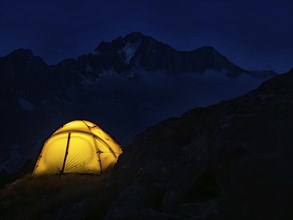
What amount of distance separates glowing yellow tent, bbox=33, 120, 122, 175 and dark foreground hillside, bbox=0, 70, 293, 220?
955 cm

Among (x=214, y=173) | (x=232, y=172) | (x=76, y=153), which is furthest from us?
(x=76, y=153)

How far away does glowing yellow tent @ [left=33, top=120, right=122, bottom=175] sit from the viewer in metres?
25.8

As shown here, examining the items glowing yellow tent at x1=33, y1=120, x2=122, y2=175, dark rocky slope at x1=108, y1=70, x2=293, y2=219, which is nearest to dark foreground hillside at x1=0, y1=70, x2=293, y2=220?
dark rocky slope at x1=108, y1=70, x2=293, y2=219

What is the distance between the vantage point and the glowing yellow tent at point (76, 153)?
84.5 ft

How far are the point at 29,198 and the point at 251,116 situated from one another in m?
12.3

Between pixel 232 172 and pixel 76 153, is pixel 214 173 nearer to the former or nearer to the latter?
pixel 232 172

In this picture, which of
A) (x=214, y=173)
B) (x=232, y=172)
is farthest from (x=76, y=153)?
(x=232, y=172)

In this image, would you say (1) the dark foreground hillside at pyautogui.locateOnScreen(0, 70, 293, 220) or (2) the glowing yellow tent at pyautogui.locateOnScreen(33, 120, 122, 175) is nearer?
(1) the dark foreground hillside at pyautogui.locateOnScreen(0, 70, 293, 220)

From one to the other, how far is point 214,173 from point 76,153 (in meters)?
Answer: 16.4

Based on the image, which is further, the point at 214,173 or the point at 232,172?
the point at 214,173

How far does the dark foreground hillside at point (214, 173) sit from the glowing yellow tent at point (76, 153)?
31.3ft

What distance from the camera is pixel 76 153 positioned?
26266mm

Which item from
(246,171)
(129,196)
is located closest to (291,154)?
(246,171)

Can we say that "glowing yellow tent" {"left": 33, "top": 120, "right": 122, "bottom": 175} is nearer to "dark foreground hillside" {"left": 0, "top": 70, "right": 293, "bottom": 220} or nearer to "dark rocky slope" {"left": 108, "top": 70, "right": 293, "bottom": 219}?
"dark foreground hillside" {"left": 0, "top": 70, "right": 293, "bottom": 220}
